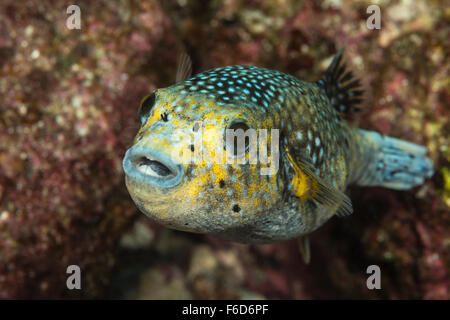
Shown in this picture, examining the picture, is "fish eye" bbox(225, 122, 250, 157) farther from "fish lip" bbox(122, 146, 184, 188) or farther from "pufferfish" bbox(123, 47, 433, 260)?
"fish lip" bbox(122, 146, 184, 188)

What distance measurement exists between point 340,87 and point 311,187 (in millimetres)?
1282

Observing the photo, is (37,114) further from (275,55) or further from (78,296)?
(275,55)

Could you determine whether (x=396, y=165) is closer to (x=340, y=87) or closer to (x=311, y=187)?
(x=340, y=87)

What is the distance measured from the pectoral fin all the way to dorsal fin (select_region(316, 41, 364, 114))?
100 cm

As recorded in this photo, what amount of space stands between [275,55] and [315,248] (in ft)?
9.50

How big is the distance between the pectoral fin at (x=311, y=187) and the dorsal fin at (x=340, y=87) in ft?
3.28

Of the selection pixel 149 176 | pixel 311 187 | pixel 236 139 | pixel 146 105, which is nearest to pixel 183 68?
pixel 146 105

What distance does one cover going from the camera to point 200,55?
16.9 feet

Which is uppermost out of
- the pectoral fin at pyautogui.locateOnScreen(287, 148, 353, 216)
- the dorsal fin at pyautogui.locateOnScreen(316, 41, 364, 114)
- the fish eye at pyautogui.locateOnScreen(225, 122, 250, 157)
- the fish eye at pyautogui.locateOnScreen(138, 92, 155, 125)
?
the dorsal fin at pyautogui.locateOnScreen(316, 41, 364, 114)

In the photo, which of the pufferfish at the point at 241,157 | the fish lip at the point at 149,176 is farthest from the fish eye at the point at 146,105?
the fish lip at the point at 149,176

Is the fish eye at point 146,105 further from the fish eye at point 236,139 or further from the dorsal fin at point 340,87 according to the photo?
the dorsal fin at point 340,87

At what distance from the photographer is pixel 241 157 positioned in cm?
187

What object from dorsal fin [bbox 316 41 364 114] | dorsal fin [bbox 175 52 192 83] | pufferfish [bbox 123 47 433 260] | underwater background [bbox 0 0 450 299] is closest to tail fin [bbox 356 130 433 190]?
underwater background [bbox 0 0 450 299]

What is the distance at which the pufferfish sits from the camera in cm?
178
